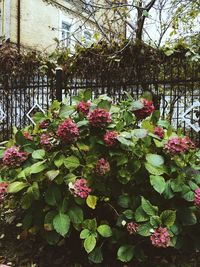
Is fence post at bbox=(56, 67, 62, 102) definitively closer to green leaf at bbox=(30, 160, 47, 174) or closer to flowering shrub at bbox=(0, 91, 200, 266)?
flowering shrub at bbox=(0, 91, 200, 266)

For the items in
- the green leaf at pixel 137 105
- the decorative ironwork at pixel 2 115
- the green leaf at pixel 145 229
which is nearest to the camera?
the green leaf at pixel 145 229

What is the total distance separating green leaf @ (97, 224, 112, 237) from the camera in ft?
9.29

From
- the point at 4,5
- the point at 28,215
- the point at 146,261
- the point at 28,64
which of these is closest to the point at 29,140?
the point at 28,215

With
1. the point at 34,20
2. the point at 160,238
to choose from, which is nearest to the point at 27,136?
the point at 160,238

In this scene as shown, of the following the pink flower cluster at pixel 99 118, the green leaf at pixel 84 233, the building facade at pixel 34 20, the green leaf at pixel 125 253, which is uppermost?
the building facade at pixel 34 20

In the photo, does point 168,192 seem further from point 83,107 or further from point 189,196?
point 83,107

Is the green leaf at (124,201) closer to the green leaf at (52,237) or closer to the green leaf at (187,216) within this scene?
the green leaf at (187,216)

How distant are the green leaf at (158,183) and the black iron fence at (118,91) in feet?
9.83

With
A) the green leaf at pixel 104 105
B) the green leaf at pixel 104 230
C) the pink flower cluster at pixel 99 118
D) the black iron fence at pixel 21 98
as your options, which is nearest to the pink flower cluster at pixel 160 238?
the green leaf at pixel 104 230

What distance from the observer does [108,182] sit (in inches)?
118

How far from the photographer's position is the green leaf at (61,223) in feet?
8.95

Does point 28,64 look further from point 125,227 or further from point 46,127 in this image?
point 125,227

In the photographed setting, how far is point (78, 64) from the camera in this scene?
267 inches

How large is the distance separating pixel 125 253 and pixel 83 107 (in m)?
1.19
